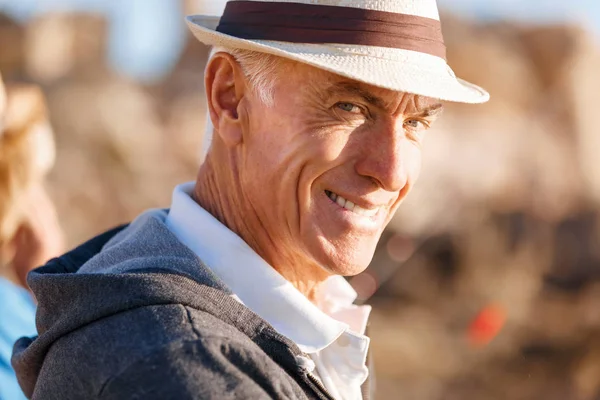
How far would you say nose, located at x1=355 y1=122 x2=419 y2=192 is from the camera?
1.92m

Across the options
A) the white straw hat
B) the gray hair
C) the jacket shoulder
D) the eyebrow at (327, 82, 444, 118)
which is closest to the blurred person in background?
the jacket shoulder

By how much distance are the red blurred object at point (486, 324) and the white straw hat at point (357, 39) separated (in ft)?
26.4

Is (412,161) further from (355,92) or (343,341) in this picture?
(343,341)

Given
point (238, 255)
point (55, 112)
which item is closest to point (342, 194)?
point (238, 255)

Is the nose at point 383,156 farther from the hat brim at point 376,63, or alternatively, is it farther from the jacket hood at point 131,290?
the jacket hood at point 131,290

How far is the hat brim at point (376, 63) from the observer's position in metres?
1.80

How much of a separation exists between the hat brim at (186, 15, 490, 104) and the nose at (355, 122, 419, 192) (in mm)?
139

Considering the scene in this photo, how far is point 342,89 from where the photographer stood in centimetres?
191

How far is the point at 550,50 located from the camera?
630 inches

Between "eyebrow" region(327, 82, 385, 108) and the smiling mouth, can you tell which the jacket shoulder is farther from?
"eyebrow" region(327, 82, 385, 108)

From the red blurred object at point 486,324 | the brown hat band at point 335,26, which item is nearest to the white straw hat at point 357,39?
the brown hat band at point 335,26

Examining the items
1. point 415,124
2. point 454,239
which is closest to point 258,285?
point 415,124

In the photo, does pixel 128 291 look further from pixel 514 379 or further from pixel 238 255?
pixel 514 379

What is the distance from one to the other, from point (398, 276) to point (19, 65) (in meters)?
11.6
